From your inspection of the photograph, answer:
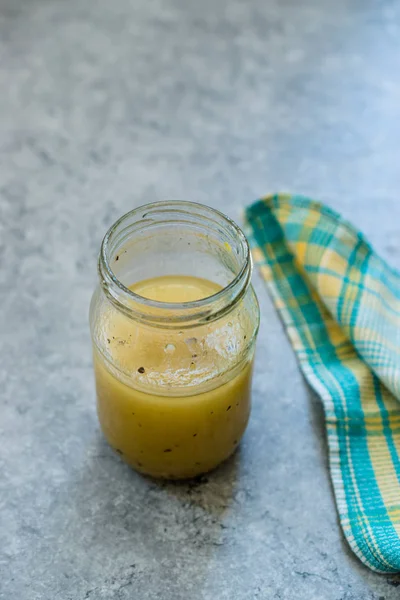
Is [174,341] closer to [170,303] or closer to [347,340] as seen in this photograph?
[170,303]

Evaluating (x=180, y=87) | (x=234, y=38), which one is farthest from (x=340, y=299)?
(x=234, y=38)

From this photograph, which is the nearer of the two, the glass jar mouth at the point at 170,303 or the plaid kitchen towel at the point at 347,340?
the glass jar mouth at the point at 170,303

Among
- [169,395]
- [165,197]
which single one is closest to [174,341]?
[169,395]

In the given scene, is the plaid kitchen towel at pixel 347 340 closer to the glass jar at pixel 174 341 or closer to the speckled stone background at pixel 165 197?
the speckled stone background at pixel 165 197

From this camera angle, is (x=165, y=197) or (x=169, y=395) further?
(x=165, y=197)

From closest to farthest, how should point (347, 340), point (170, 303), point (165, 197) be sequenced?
point (170, 303), point (347, 340), point (165, 197)

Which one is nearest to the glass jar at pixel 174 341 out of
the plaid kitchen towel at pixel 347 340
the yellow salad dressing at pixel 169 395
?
the yellow salad dressing at pixel 169 395
